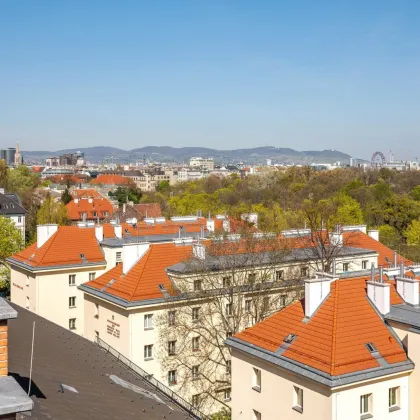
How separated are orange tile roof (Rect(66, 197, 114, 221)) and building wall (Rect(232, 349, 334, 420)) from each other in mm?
69155

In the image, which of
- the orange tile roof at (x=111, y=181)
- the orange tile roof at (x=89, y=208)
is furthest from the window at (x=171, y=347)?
the orange tile roof at (x=111, y=181)

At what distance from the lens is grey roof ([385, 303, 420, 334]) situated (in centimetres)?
1899

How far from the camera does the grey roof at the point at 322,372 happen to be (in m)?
17.2

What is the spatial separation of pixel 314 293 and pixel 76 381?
359 inches

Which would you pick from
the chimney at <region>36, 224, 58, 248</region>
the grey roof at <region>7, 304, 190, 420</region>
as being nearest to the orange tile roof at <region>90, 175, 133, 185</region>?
the chimney at <region>36, 224, 58, 248</region>

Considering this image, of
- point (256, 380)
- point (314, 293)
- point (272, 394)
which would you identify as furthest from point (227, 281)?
point (272, 394)

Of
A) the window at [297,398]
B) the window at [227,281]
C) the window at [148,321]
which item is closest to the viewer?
the window at [297,398]

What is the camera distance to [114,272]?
3216 cm

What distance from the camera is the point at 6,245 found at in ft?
155

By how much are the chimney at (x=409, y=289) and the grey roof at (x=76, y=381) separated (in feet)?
31.9

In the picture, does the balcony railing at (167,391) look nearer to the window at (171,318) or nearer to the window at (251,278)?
the window at (171,318)

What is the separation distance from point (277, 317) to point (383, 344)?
152 inches

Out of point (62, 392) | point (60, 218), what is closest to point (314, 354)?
point (62, 392)

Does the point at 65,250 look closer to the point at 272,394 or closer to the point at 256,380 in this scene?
the point at 256,380
